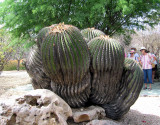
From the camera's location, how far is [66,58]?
2.73 metres

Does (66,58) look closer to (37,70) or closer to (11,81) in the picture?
(37,70)

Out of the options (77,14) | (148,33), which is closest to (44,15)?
(77,14)

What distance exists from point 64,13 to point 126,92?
7.89 meters

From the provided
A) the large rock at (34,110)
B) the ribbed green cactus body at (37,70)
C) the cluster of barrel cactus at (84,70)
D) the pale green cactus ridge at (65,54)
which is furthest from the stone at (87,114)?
the ribbed green cactus body at (37,70)

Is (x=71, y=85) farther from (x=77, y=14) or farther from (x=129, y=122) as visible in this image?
(x=77, y=14)

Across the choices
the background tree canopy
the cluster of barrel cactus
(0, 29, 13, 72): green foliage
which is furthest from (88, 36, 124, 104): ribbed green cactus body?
(0, 29, 13, 72): green foliage

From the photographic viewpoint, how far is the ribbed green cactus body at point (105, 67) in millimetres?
2963

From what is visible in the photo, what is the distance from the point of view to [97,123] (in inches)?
105

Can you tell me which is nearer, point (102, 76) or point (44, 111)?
point (44, 111)

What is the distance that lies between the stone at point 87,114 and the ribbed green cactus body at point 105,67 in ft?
0.59

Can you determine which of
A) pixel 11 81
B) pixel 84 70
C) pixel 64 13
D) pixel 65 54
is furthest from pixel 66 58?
pixel 11 81

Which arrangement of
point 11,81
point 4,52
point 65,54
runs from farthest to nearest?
point 4,52
point 11,81
point 65,54

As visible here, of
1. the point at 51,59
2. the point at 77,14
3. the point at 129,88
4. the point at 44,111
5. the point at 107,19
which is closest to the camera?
the point at 44,111

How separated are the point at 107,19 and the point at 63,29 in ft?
28.5
